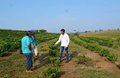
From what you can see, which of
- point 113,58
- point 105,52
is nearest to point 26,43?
point 113,58

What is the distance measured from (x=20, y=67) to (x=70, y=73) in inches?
131

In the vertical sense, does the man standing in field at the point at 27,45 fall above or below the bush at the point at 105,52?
above

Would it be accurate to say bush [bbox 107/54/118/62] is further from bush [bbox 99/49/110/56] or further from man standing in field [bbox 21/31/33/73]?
man standing in field [bbox 21/31/33/73]

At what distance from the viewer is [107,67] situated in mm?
14125

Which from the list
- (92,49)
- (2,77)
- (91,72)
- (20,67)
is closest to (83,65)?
(91,72)

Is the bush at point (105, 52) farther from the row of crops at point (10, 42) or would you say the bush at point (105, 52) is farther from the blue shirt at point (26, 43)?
the blue shirt at point (26, 43)

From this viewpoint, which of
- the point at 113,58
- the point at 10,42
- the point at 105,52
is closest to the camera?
the point at 113,58

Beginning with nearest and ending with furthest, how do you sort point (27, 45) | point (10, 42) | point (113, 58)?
point (27, 45), point (113, 58), point (10, 42)

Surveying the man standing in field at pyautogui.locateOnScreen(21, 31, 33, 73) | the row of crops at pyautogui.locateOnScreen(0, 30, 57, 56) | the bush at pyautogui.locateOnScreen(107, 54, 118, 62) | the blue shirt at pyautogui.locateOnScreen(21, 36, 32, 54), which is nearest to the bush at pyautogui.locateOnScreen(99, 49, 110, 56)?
the bush at pyautogui.locateOnScreen(107, 54, 118, 62)

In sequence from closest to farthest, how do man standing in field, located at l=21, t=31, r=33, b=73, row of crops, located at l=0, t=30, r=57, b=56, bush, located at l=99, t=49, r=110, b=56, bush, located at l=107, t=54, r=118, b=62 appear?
man standing in field, located at l=21, t=31, r=33, b=73 < bush, located at l=107, t=54, r=118, b=62 < bush, located at l=99, t=49, r=110, b=56 < row of crops, located at l=0, t=30, r=57, b=56

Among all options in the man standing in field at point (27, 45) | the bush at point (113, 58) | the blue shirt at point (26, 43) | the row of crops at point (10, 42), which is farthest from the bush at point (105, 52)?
the blue shirt at point (26, 43)

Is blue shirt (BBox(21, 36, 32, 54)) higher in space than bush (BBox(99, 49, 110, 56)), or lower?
higher

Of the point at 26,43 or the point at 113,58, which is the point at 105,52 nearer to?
the point at 113,58

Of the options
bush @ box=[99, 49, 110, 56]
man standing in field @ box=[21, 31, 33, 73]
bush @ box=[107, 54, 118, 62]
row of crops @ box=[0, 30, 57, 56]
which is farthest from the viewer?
row of crops @ box=[0, 30, 57, 56]
